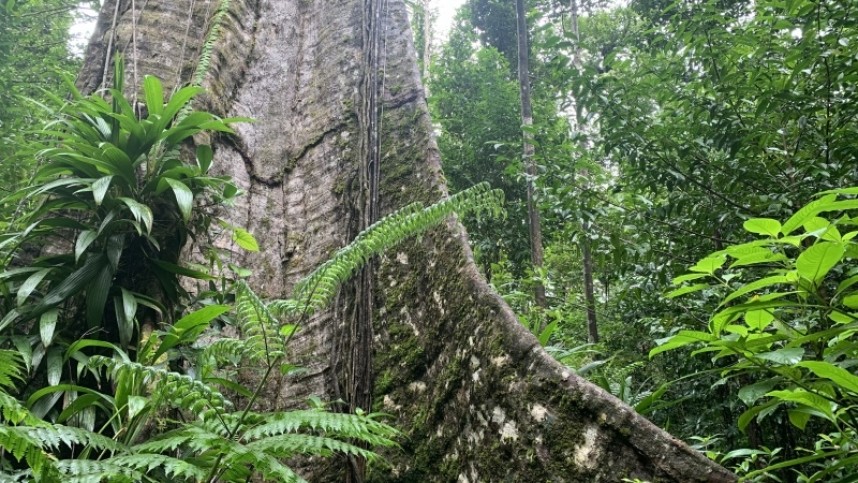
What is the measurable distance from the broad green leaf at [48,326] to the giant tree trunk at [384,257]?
0.99 metres

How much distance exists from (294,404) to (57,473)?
1342mm

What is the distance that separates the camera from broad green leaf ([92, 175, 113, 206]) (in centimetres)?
230

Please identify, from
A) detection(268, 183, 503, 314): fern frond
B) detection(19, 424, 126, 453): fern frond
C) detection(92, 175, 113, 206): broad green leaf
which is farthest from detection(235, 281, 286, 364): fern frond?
detection(92, 175, 113, 206): broad green leaf

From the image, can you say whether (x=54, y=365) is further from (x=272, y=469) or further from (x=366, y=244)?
(x=366, y=244)

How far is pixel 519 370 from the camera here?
1.94 meters

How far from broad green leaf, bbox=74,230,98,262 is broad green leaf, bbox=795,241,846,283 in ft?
8.21

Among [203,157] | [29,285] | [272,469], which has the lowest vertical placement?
[272,469]

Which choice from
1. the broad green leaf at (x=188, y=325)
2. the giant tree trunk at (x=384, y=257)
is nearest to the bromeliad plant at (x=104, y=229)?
the broad green leaf at (x=188, y=325)

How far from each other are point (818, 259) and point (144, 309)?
2544 mm

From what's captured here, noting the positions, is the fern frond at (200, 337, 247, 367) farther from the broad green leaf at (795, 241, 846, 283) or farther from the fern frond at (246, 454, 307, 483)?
the broad green leaf at (795, 241, 846, 283)

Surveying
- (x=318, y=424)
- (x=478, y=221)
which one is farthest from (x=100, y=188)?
(x=478, y=221)

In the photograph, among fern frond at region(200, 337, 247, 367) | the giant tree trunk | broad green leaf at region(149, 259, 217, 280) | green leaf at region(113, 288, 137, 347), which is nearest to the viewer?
the giant tree trunk

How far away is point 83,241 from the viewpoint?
233 centimetres

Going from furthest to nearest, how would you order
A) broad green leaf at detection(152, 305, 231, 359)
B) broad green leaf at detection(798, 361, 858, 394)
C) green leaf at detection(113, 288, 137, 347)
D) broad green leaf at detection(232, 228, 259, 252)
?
broad green leaf at detection(232, 228, 259, 252) < green leaf at detection(113, 288, 137, 347) < broad green leaf at detection(152, 305, 231, 359) < broad green leaf at detection(798, 361, 858, 394)
